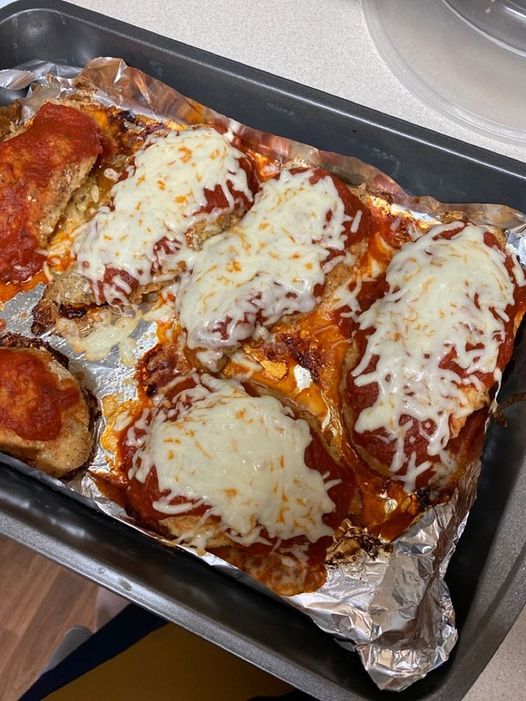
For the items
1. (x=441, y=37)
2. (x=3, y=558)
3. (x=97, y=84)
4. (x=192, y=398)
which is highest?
(x=441, y=37)

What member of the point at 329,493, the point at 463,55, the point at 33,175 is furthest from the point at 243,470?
the point at 463,55

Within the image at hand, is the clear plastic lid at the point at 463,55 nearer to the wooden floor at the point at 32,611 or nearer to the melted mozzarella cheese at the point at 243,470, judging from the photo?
the melted mozzarella cheese at the point at 243,470

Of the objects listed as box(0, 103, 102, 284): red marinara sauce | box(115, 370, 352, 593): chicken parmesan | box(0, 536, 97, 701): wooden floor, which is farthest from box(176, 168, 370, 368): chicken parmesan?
box(0, 536, 97, 701): wooden floor

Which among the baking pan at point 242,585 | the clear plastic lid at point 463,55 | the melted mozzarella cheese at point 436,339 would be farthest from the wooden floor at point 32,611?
the clear plastic lid at point 463,55

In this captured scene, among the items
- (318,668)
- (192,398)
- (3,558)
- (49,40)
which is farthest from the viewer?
(3,558)

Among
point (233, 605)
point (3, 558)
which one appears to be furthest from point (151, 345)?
point (3, 558)

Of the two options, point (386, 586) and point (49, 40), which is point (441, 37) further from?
point (386, 586)

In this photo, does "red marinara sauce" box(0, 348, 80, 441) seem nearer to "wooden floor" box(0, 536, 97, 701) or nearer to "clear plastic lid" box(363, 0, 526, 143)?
"wooden floor" box(0, 536, 97, 701)
